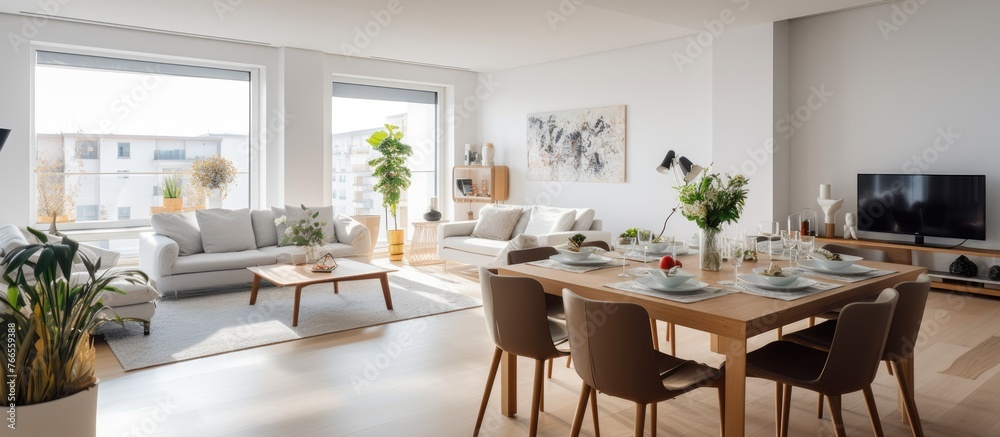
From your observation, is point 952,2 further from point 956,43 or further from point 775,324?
point 775,324

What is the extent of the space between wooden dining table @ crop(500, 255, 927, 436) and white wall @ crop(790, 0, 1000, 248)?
3.50 meters

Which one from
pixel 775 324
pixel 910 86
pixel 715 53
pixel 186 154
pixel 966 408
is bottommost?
pixel 966 408

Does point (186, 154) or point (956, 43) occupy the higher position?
point (956, 43)

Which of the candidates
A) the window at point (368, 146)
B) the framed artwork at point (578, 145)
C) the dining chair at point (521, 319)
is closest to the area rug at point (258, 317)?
the dining chair at point (521, 319)

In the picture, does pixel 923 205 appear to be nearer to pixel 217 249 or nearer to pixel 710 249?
pixel 710 249

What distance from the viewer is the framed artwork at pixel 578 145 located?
8109 millimetres

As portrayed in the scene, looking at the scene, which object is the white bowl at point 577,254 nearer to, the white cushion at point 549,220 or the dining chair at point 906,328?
the dining chair at point 906,328

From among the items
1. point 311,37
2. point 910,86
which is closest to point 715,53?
point 910,86

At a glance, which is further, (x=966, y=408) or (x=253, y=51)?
(x=253, y=51)

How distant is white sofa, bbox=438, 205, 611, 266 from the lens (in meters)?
6.68

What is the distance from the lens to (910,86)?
5.94 m

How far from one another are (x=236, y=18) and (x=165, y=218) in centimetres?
211

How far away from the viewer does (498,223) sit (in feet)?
24.4

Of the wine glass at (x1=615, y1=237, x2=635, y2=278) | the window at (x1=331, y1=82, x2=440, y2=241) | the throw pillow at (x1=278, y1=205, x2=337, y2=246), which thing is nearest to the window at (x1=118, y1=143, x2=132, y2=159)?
the throw pillow at (x1=278, y1=205, x2=337, y2=246)
